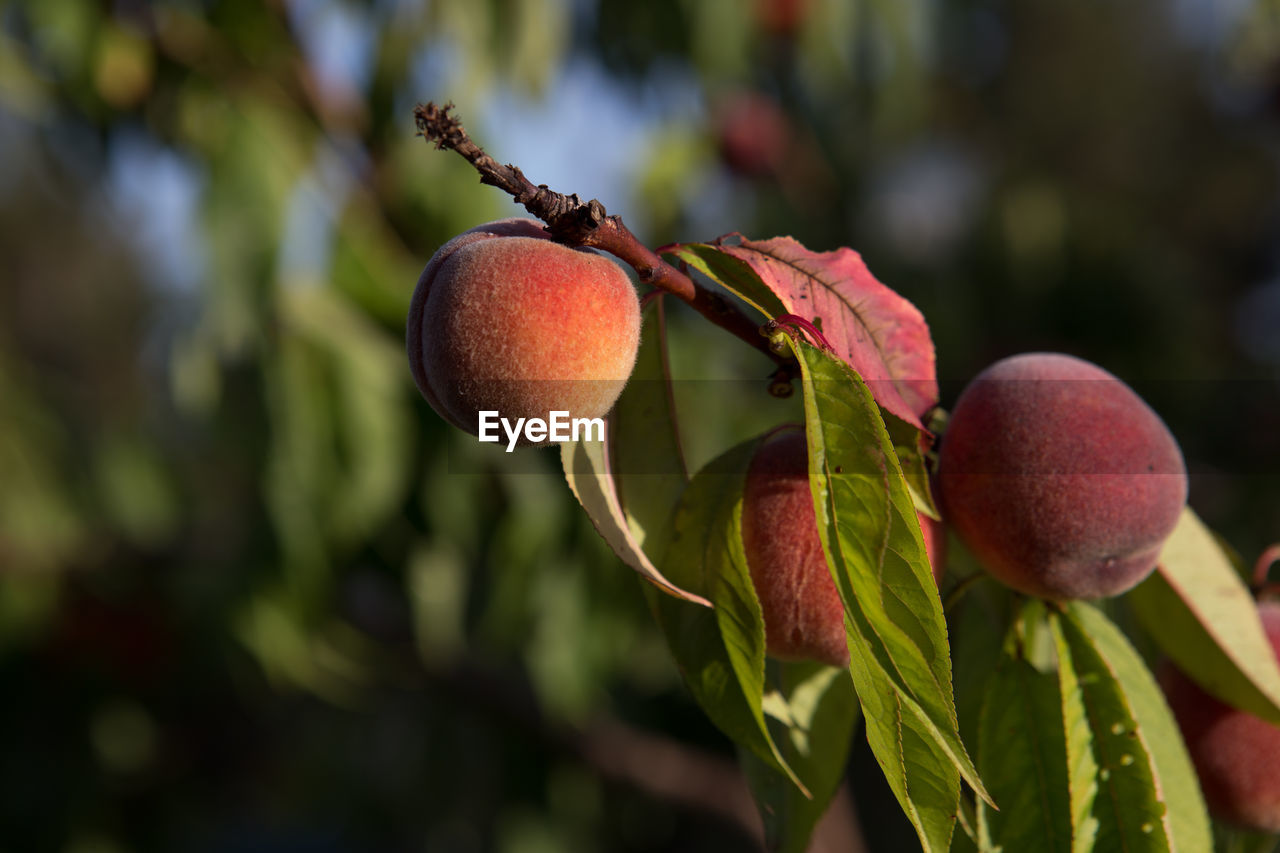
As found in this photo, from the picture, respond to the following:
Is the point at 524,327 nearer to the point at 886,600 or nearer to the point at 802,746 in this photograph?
the point at 886,600

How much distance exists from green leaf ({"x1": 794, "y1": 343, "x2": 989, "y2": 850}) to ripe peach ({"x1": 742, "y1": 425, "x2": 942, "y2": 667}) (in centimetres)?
14

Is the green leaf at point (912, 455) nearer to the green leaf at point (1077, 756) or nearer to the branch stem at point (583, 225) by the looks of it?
the branch stem at point (583, 225)

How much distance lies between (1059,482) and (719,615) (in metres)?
0.31

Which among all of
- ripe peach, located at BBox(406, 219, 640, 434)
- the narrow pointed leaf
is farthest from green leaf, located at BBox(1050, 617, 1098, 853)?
ripe peach, located at BBox(406, 219, 640, 434)

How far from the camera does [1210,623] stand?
92cm

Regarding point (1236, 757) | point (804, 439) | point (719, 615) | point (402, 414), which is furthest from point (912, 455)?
point (402, 414)

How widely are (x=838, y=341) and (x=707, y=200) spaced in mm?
3292

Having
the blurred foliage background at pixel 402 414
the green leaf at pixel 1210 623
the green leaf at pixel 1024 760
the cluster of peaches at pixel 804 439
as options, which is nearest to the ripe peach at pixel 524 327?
the cluster of peaches at pixel 804 439

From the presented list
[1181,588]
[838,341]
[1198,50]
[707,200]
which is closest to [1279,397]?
[707,200]

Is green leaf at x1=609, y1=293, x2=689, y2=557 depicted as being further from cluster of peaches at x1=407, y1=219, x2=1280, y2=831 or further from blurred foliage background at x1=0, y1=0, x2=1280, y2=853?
blurred foliage background at x1=0, y1=0, x2=1280, y2=853

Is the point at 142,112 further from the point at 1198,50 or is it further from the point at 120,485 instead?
the point at 1198,50

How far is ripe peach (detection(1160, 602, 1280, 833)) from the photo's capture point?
3.26 ft

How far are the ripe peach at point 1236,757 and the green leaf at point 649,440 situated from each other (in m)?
0.65

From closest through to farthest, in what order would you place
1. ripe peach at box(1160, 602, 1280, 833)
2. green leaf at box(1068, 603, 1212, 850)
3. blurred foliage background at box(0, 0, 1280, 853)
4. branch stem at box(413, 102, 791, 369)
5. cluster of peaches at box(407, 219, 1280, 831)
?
branch stem at box(413, 102, 791, 369)
cluster of peaches at box(407, 219, 1280, 831)
green leaf at box(1068, 603, 1212, 850)
ripe peach at box(1160, 602, 1280, 833)
blurred foliage background at box(0, 0, 1280, 853)
